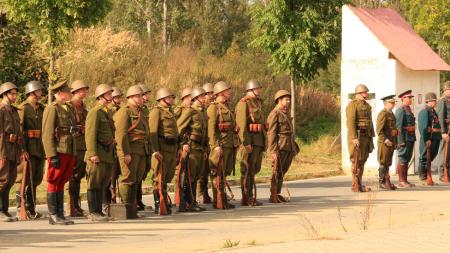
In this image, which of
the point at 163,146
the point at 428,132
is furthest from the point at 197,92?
the point at 428,132

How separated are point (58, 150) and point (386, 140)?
26.7 ft

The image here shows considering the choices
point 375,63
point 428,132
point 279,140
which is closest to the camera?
point 279,140

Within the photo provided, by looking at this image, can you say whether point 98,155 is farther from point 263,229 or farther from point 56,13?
point 56,13

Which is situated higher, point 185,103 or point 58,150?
point 185,103

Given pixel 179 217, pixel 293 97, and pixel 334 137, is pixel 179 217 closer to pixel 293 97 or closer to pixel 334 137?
pixel 293 97

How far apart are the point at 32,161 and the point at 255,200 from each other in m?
3.96

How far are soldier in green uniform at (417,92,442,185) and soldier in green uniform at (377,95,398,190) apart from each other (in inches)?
74.2

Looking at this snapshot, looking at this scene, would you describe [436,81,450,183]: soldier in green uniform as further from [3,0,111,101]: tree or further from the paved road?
[3,0,111,101]: tree

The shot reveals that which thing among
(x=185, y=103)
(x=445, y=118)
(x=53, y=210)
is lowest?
(x=53, y=210)

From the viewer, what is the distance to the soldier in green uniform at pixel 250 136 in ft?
60.3

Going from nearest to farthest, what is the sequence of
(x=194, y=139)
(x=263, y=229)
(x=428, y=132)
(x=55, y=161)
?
(x=263, y=229) → (x=55, y=161) → (x=194, y=139) → (x=428, y=132)

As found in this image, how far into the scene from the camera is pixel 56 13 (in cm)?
2445

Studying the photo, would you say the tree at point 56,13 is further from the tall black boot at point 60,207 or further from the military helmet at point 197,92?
the tall black boot at point 60,207

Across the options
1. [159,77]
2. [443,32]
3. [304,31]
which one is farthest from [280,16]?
[443,32]
